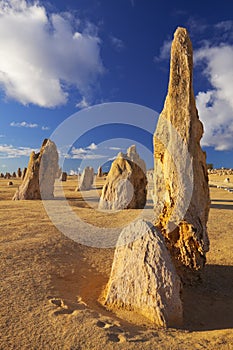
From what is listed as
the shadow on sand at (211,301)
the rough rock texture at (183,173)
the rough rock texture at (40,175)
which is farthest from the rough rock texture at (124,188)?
the rough rock texture at (183,173)

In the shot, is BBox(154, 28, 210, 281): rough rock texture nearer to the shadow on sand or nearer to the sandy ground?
the shadow on sand

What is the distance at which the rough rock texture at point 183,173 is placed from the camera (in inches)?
200

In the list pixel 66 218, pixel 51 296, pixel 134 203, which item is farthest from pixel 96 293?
pixel 134 203

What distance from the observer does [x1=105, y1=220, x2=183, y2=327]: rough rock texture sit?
358cm

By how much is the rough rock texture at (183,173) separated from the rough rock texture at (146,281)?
1.11 metres

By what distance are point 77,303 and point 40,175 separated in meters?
12.8

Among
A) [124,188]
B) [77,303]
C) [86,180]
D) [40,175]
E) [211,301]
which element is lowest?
Answer: [211,301]

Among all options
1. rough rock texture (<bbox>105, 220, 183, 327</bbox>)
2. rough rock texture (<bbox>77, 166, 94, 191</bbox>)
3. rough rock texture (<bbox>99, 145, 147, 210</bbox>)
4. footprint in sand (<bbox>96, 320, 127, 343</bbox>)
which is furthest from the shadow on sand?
rough rock texture (<bbox>77, 166, 94, 191</bbox>)

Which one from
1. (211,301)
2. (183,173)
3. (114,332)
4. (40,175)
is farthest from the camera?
(40,175)

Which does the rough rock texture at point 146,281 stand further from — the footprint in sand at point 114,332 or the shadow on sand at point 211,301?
the footprint in sand at point 114,332

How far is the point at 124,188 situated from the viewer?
13.2 m

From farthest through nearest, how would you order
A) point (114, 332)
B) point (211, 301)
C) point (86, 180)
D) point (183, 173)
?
point (86, 180), point (183, 173), point (211, 301), point (114, 332)

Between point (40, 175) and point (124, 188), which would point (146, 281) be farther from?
point (40, 175)

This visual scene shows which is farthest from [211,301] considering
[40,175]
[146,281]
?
[40,175]
